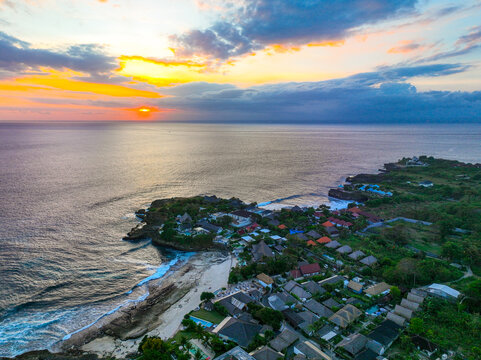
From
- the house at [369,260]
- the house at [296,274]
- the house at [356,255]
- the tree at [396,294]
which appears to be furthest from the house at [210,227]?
the tree at [396,294]

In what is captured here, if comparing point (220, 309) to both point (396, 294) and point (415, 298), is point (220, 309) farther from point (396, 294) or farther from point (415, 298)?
point (415, 298)

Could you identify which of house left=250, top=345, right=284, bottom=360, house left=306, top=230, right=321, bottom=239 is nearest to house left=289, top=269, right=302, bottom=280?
house left=306, top=230, right=321, bottom=239

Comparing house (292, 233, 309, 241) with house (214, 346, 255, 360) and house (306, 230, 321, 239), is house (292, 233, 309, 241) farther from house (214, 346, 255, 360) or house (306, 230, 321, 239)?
house (214, 346, 255, 360)

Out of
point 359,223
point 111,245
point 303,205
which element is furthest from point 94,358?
point 303,205

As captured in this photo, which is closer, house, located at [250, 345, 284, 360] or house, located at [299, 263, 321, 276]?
house, located at [250, 345, 284, 360]

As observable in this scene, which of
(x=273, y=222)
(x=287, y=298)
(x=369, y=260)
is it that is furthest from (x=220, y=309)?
(x=273, y=222)

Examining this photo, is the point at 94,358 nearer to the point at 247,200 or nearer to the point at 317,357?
the point at 317,357

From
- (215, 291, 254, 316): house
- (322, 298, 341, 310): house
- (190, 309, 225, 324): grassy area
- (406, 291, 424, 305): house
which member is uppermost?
(406, 291, 424, 305): house

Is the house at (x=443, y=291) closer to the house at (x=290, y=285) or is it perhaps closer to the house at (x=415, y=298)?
the house at (x=415, y=298)
